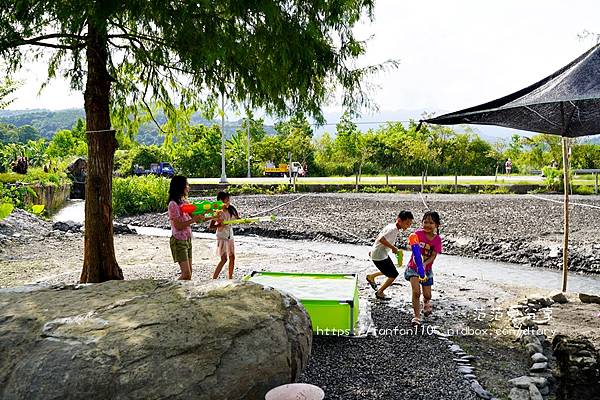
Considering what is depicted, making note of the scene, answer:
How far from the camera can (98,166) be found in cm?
652

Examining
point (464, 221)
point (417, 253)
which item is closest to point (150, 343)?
point (417, 253)

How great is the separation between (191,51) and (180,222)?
1.72 meters

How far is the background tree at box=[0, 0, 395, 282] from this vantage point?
5395 mm

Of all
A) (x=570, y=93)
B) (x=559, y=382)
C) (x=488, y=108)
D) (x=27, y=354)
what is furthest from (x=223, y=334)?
(x=488, y=108)

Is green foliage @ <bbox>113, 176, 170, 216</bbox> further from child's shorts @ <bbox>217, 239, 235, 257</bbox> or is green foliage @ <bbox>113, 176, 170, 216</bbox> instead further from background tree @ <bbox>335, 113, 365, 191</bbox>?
child's shorts @ <bbox>217, 239, 235, 257</bbox>

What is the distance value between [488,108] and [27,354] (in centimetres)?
519

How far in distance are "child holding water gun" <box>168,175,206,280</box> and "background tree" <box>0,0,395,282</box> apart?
0.88 meters

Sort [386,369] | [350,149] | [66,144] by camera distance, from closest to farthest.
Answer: [386,369] → [350,149] → [66,144]

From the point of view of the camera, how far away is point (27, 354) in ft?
11.2

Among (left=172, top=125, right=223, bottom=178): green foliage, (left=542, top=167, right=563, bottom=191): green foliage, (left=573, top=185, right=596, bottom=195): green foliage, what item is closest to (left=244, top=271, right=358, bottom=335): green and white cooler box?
(left=573, top=185, right=596, bottom=195): green foliage

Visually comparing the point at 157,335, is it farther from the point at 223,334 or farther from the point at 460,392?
the point at 460,392

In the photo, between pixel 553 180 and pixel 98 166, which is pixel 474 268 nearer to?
pixel 98 166

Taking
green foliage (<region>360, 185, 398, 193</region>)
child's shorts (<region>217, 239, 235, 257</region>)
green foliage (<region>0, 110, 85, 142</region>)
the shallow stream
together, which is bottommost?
the shallow stream

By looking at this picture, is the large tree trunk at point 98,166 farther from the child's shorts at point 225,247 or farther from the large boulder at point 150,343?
the large boulder at point 150,343
